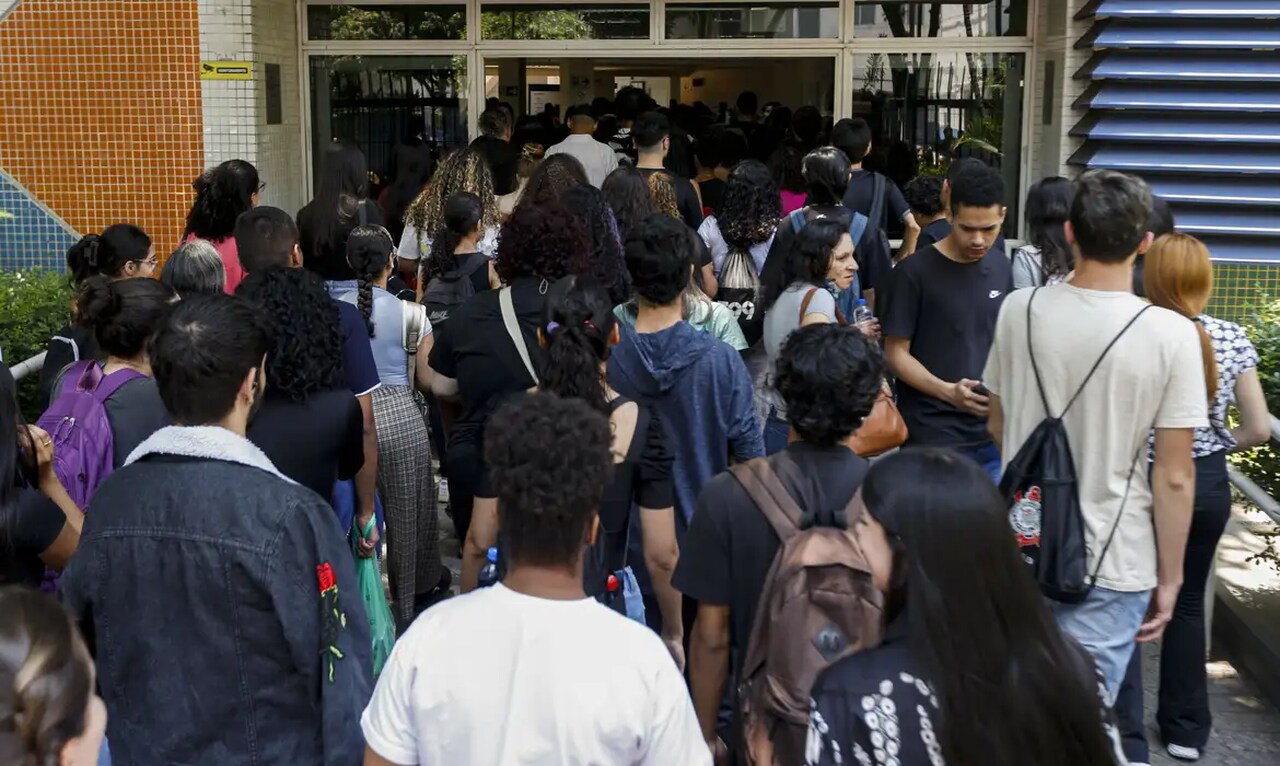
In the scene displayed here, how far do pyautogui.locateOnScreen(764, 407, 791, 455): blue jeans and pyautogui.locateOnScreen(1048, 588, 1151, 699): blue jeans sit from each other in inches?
59.9

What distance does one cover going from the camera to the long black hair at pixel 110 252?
17.4 feet

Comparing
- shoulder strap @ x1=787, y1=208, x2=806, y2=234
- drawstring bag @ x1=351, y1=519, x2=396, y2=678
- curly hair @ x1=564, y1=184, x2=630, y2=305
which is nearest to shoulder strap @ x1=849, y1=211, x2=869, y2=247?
shoulder strap @ x1=787, y1=208, x2=806, y2=234

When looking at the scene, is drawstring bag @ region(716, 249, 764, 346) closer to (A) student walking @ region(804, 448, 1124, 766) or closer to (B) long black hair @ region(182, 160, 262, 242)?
(B) long black hair @ region(182, 160, 262, 242)

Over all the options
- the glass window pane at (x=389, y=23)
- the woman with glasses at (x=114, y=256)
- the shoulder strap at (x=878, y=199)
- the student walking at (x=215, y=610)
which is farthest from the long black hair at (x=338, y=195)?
the student walking at (x=215, y=610)

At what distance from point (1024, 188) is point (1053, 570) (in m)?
6.38

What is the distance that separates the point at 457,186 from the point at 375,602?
9.92 feet

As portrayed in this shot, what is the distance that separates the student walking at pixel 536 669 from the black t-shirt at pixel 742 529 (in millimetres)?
687

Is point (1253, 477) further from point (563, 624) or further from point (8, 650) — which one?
point (8, 650)

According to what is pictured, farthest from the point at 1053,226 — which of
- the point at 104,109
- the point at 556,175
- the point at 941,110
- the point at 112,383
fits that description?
the point at 104,109

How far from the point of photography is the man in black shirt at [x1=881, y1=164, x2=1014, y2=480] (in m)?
5.04

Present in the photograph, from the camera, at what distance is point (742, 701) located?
298cm

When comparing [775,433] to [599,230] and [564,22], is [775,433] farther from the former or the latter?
[564,22]

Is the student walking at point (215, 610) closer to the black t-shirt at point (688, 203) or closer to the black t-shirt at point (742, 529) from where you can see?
the black t-shirt at point (742, 529)

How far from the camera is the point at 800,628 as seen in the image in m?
2.78
